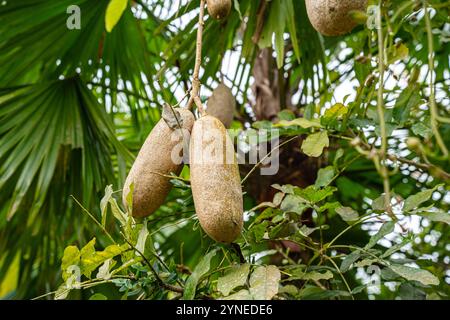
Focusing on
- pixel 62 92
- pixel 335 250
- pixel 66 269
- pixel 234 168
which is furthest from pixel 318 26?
pixel 335 250

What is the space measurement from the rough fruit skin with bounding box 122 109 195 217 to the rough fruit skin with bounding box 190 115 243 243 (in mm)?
38

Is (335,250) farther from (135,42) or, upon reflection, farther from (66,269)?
(66,269)

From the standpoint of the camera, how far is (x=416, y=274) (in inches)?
33.4

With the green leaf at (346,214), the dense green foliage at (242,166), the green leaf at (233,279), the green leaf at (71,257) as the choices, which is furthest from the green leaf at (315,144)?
the green leaf at (71,257)

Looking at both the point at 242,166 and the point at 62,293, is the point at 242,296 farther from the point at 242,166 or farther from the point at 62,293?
the point at 242,166

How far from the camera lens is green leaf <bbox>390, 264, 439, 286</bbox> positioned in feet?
2.71

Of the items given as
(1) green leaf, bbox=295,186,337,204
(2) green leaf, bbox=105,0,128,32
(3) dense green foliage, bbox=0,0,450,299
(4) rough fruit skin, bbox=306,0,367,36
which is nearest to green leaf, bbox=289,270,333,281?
(3) dense green foliage, bbox=0,0,450,299

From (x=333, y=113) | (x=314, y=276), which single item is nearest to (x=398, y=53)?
(x=333, y=113)

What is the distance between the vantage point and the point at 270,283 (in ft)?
2.40

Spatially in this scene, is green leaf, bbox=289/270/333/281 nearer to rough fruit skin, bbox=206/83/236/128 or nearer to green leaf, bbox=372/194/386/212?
green leaf, bbox=372/194/386/212

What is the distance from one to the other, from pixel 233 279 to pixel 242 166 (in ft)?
3.39
